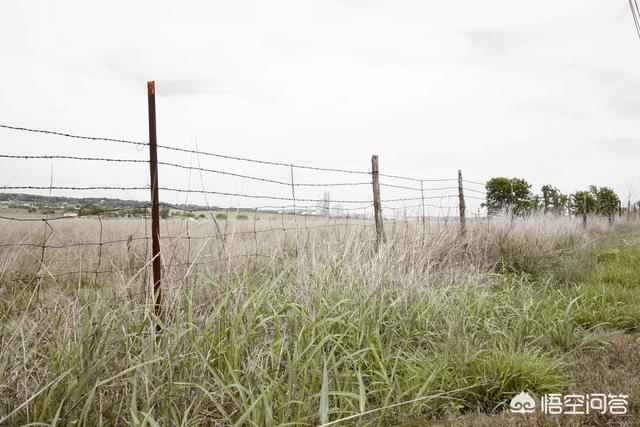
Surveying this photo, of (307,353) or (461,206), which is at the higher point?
(461,206)

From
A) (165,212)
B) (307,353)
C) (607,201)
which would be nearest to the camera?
(307,353)

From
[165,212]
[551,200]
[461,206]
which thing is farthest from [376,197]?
[551,200]

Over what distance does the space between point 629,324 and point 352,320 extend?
8.28 ft

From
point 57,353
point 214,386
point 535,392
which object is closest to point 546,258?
point 535,392

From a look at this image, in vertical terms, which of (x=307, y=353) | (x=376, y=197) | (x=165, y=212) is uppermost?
(x=376, y=197)

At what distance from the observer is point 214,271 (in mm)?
3869

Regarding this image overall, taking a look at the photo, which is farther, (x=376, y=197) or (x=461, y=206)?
(x=461, y=206)

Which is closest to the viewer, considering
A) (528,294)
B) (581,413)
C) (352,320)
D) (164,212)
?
(581,413)

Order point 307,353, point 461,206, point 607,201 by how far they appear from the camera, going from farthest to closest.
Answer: point 607,201
point 461,206
point 307,353

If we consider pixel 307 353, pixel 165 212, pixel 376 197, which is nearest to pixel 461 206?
pixel 376 197

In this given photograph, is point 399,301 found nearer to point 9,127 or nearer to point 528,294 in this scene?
point 528,294

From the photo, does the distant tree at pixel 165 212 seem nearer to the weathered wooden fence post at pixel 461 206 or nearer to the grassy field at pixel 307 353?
the grassy field at pixel 307 353

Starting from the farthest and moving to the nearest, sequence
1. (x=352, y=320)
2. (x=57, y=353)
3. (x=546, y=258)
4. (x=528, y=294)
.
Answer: (x=546, y=258), (x=528, y=294), (x=352, y=320), (x=57, y=353)

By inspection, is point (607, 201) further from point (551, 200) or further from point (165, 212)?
point (165, 212)
